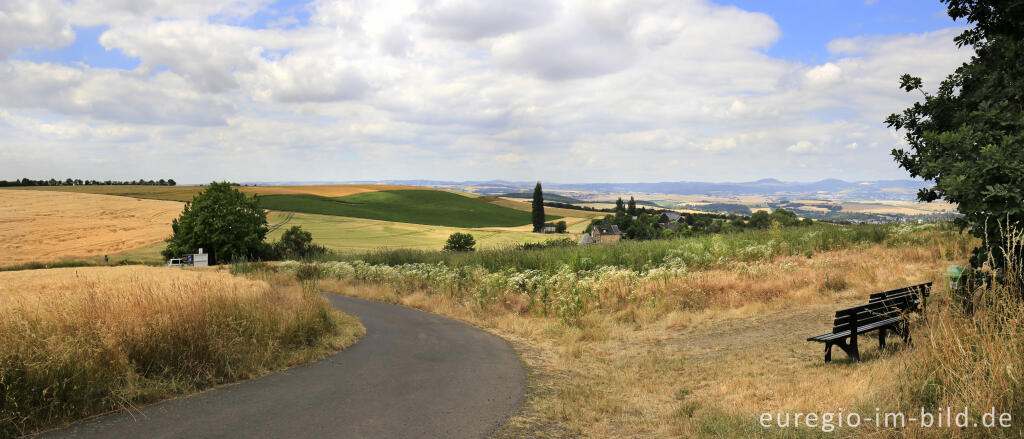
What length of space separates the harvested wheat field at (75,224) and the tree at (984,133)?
4253 centimetres

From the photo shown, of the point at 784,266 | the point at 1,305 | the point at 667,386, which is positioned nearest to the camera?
the point at 1,305

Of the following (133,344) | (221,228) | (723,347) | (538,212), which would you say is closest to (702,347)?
(723,347)

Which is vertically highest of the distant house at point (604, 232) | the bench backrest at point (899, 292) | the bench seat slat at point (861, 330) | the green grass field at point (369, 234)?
the bench backrest at point (899, 292)

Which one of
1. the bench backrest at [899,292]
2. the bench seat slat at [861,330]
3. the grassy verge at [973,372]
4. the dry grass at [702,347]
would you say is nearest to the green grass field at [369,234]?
the dry grass at [702,347]

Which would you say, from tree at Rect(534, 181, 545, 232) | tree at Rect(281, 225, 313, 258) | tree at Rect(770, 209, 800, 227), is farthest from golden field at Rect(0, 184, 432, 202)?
tree at Rect(770, 209, 800, 227)

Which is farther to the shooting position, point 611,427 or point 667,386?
point 667,386

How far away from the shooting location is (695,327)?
12602mm

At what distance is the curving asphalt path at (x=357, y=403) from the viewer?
18.9 feet

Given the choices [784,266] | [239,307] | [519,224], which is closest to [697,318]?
[784,266]

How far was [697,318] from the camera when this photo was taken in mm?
13109

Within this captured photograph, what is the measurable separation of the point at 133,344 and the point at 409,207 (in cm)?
9914

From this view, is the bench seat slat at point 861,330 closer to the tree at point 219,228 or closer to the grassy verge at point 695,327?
the grassy verge at point 695,327

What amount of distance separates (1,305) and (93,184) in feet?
363

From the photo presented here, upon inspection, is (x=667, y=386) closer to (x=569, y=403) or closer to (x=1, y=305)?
(x=569, y=403)
